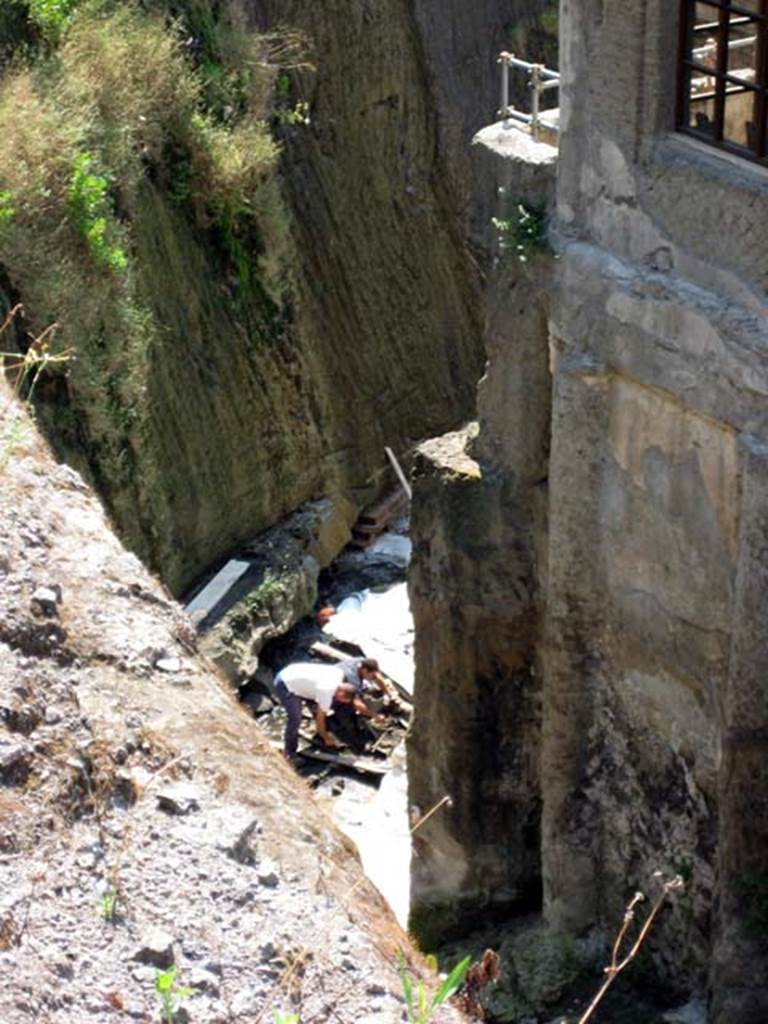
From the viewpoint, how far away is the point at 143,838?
4.80m

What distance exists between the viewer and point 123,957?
4359mm

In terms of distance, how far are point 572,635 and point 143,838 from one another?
471cm

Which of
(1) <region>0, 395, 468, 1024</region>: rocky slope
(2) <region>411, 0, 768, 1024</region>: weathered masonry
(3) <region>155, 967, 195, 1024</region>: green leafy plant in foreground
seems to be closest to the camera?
(3) <region>155, 967, 195, 1024</region>: green leafy plant in foreground

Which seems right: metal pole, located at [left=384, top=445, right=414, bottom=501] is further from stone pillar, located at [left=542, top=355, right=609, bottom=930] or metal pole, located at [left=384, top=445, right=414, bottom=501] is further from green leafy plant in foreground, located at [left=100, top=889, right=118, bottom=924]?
green leafy plant in foreground, located at [left=100, top=889, right=118, bottom=924]

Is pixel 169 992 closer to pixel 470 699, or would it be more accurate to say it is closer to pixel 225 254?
pixel 470 699

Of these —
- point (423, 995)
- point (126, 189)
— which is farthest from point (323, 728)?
point (423, 995)

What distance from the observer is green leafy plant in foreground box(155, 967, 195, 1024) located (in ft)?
13.7

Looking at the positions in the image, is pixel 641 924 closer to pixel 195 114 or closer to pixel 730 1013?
pixel 730 1013

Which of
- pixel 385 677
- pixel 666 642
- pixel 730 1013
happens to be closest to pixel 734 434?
pixel 666 642

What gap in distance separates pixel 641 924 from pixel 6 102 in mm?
7345

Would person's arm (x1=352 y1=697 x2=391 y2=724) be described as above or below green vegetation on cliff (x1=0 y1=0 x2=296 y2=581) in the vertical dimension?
below

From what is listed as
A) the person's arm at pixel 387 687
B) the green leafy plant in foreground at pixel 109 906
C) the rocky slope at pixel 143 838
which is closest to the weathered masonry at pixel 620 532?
the person's arm at pixel 387 687

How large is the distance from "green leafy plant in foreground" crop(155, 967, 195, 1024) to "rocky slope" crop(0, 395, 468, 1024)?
2 centimetres

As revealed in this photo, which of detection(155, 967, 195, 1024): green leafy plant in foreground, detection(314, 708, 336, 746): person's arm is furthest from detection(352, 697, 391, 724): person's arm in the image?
detection(155, 967, 195, 1024): green leafy plant in foreground
